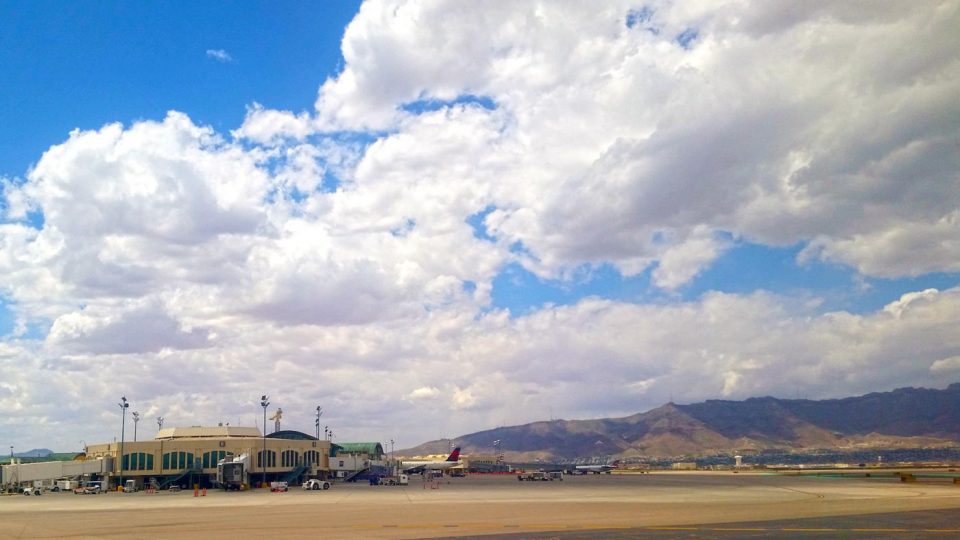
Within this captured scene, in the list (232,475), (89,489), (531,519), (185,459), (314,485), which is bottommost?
(314,485)

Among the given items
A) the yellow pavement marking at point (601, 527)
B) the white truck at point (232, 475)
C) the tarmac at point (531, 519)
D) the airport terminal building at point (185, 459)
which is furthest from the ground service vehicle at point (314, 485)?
the yellow pavement marking at point (601, 527)

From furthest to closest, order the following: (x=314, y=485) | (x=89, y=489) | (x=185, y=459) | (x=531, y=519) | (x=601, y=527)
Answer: (x=185, y=459)
(x=89, y=489)
(x=314, y=485)
(x=531, y=519)
(x=601, y=527)

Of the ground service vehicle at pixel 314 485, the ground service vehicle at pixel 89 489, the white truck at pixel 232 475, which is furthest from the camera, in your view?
the white truck at pixel 232 475

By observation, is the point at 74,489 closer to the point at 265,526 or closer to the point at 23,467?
the point at 23,467

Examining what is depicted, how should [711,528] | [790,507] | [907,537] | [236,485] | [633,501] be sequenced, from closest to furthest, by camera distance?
[907,537] → [711,528] → [790,507] → [633,501] → [236,485]

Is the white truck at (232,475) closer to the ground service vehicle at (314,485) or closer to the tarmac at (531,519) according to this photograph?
the ground service vehicle at (314,485)

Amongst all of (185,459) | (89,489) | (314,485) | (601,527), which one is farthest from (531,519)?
(185,459)

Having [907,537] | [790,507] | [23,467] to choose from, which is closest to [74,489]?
[23,467]

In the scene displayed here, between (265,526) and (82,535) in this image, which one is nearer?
(82,535)

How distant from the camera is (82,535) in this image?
44844 mm

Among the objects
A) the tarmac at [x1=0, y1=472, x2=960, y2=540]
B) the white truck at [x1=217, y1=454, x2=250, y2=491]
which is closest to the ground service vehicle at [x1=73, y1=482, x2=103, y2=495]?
the white truck at [x1=217, y1=454, x2=250, y2=491]

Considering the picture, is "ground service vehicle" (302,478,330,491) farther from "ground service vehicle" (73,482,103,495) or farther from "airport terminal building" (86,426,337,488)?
"ground service vehicle" (73,482,103,495)

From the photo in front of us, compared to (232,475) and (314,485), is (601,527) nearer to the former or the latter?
(314,485)

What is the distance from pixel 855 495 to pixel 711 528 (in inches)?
1711
